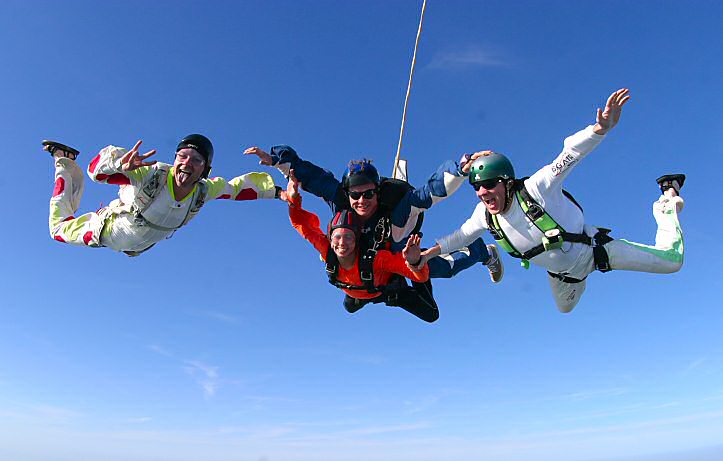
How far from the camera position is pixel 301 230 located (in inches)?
257

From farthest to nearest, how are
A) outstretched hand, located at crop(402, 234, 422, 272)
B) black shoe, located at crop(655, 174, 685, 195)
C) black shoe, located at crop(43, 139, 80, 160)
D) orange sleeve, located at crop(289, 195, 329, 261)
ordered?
black shoe, located at crop(43, 139, 80, 160)
orange sleeve, located at crop(289, 195, 329, 261)
black shoe, located at crop(655, 174, 685, 195)
outstretched hand, located at crop(402, 234, 422, 272)

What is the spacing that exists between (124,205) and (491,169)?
15.5 ft

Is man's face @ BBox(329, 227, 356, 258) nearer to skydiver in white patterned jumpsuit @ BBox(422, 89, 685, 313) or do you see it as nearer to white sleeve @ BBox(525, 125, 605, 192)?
skydiver in white patterned jumpsuit @ BBox(422, 89, 685, 313)

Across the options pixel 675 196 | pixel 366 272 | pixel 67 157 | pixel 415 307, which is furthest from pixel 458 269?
pixel 67 157

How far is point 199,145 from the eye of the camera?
631 cm

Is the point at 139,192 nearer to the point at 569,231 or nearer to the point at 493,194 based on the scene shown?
the point at 493,194

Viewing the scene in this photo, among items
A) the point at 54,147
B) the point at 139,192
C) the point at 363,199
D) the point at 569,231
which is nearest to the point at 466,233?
the point at 569,231

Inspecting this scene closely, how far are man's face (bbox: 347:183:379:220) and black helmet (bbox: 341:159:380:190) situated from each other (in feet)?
0.18

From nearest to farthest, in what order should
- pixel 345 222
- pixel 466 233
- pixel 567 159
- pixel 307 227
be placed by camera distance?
pixel 567 159 < pixel 466 233 < pixel 345 222 < pixel 307 227

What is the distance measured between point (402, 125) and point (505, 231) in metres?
2.03

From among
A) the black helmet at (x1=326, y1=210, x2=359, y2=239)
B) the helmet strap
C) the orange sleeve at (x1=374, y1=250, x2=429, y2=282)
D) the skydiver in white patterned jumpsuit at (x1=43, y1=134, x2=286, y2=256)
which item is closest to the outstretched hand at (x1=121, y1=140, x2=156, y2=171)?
the skydiver in white patterned jumpsuit at (x1=43, y1=134, x2=286, y2=256)

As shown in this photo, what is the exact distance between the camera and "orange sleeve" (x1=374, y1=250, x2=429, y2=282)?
5.92m

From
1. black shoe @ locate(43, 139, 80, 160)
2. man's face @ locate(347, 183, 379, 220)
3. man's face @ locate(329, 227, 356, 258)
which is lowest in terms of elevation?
man's face @ locate(329, 227, 356, 258)

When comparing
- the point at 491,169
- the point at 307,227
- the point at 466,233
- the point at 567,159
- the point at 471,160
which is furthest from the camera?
the point at 307,227
